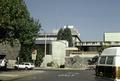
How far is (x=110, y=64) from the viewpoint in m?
22.2

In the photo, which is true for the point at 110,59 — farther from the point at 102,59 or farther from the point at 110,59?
the point at 102,59

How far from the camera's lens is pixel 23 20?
169 ft

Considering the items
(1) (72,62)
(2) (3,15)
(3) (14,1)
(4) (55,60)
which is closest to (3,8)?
(2) (3,15)

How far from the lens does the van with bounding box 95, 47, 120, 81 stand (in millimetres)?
21438

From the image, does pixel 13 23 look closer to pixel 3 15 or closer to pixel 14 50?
pixel 3 15

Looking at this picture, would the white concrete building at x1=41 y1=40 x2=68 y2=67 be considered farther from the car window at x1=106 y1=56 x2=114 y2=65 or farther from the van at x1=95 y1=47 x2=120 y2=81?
the car window at x1=106 y1=56 x2=114 y2=65

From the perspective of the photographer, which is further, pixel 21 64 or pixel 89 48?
pixel 89 48

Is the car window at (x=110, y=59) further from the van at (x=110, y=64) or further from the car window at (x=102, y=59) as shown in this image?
the car window at (x=102, y=59)

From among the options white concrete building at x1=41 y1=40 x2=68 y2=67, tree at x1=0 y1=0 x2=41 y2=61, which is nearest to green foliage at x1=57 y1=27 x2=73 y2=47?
white concrete building at x1=41 y1=40 x2=68 y2=67

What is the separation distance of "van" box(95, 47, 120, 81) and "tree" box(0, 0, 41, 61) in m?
14.6

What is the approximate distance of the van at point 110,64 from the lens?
70.3 ft

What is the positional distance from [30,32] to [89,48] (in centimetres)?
9779

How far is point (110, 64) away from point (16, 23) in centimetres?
2796

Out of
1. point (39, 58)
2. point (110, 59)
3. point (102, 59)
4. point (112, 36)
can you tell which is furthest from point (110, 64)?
point (112, 36)
